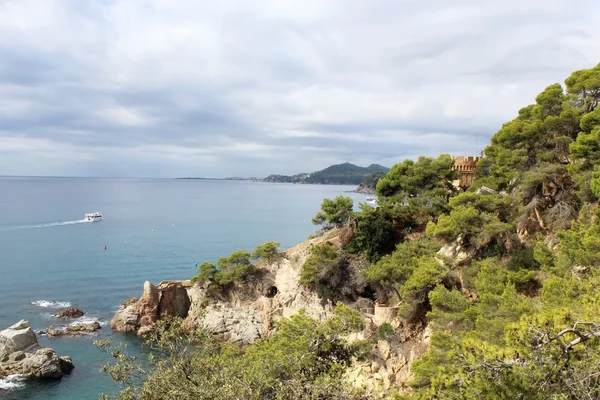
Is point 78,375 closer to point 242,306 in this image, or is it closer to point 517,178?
point 242,306

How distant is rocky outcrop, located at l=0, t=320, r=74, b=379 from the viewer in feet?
75.0

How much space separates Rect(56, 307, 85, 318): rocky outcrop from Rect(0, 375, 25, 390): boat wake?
921 cm

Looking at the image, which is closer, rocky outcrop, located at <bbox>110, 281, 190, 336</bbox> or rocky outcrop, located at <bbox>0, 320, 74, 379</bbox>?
rocky outcrop, located at <bbox>0, 320, 74, 379</bbox>

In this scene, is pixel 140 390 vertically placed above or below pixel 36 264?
above

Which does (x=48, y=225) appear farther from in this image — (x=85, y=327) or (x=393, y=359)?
(x=393, y=359)

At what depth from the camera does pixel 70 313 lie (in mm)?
31953

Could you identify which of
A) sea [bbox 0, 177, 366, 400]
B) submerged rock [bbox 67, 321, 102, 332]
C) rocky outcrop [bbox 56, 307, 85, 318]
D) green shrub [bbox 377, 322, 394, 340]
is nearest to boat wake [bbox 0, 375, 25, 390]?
sea [bbox 0, 177, 366, 400]

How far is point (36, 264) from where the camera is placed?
45.0m

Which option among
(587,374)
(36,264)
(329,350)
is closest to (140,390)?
(329,350)

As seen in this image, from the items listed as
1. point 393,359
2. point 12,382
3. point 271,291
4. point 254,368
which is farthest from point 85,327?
point 254,368

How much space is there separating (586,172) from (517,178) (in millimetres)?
4151

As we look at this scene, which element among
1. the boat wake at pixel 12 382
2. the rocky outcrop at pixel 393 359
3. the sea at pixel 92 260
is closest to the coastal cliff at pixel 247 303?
the sea at pixel 92 260

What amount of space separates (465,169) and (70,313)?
30.3 meters

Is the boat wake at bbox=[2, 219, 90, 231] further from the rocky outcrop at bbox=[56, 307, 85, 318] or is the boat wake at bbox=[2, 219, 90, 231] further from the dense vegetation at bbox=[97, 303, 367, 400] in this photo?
the dense vegetation at bbox=[97, 303, 367, 400]
